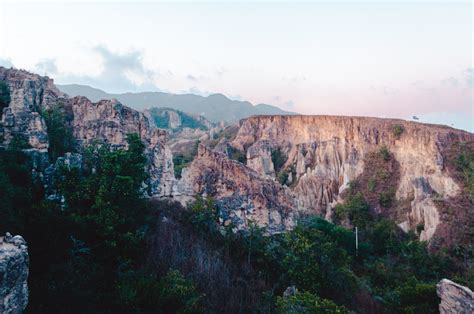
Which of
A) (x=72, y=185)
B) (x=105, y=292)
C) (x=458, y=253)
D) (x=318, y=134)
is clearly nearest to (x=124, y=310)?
(x=105, y=292)

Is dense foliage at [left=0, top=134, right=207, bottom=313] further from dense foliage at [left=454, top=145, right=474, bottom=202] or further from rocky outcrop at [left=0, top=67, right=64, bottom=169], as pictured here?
dense foliage at [left=454, top=145, right=474, bottom=202]

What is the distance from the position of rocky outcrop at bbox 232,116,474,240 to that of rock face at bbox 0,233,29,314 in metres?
36.9

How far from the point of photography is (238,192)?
23.8 m

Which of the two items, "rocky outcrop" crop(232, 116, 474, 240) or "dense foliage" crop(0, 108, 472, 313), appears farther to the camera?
"rocky outcrop" crop(232, 116, 474, 240)

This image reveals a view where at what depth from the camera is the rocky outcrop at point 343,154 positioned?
40875 mm

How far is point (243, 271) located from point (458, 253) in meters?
23.5

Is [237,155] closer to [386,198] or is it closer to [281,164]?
[281,164]

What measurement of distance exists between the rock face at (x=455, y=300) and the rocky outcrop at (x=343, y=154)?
22.8m

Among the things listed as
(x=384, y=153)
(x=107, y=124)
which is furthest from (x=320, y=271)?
(x=384, y=153)

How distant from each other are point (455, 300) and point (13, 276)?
1586cm

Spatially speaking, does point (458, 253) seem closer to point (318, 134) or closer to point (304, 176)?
point (304, 176)

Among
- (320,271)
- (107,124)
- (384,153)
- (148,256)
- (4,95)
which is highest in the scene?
(4,95)

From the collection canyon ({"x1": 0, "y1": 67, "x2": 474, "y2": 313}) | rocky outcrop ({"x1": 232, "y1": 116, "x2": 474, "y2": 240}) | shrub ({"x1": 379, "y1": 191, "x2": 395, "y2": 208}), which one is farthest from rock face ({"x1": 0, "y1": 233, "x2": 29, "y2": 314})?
shrub ({"x1": 379, "y1": 191, "x2": 395, "y2": 208})

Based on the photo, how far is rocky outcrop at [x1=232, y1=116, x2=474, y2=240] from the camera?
134 ft
